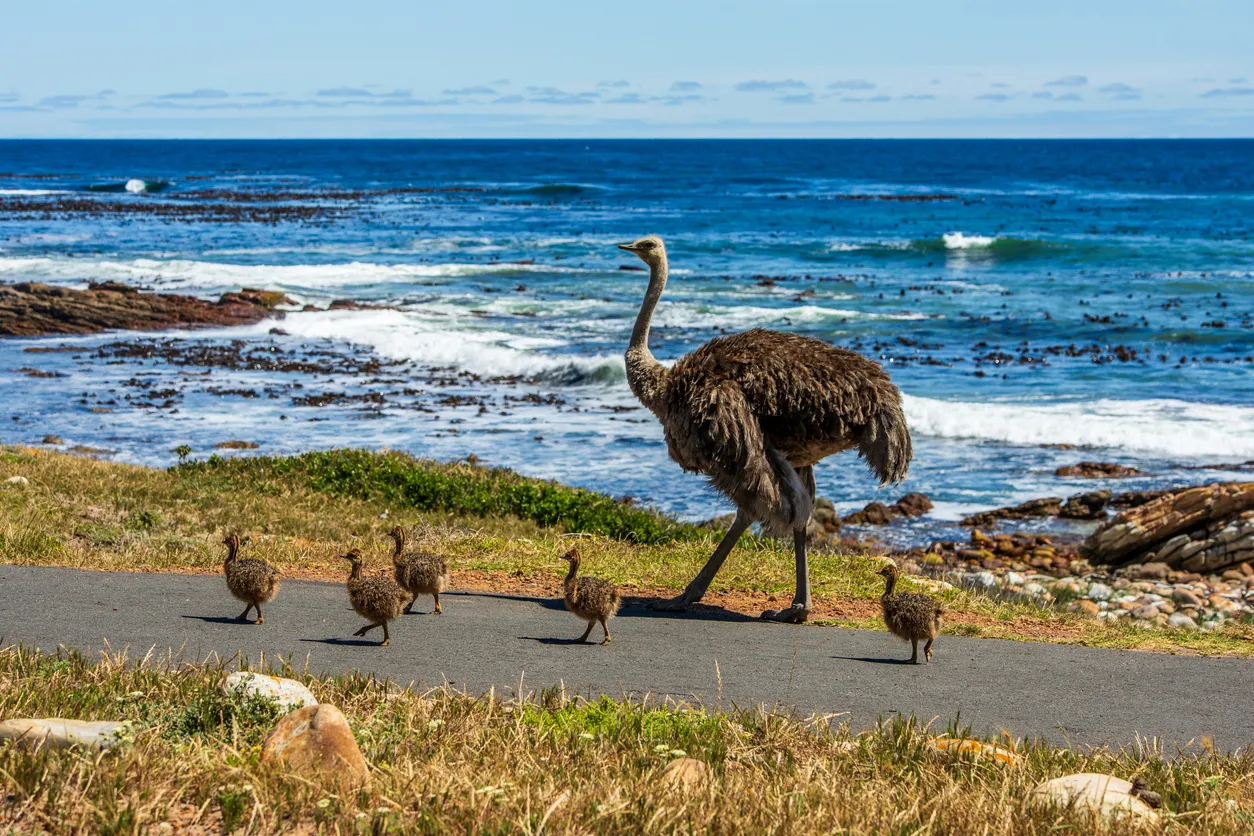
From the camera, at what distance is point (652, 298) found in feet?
34.0

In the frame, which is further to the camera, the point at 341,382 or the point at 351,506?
the point at 341,382

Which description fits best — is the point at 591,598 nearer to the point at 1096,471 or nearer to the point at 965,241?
the point at 1096,471

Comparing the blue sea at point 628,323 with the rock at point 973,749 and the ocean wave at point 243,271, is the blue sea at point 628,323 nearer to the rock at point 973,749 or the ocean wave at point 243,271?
the ocean wave at point 243,271

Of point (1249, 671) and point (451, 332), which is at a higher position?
point (1249, 671)

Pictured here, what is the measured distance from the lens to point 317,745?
5336mm

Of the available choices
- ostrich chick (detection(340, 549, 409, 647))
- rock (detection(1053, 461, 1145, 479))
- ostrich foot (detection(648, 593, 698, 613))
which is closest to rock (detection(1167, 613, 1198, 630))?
ostrich foot (detection(648, 593, 698, 613))

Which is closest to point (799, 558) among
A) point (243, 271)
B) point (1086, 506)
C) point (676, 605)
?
point (676, 605)

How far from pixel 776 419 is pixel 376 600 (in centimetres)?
295

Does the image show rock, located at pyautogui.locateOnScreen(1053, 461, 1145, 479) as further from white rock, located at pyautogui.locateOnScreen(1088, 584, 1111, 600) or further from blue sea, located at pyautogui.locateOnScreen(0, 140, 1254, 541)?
white rock, located at pyautogui.locateOnScreen(1088, 584, 1111, 600)

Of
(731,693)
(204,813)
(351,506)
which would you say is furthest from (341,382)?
(204,813)

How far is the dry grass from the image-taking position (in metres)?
4.84

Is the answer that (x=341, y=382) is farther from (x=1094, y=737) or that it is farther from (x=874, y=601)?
(x=1094, y=737)

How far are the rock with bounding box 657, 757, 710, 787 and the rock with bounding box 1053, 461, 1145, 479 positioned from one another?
1590 centimetres

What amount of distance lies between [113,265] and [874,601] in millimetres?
43415
